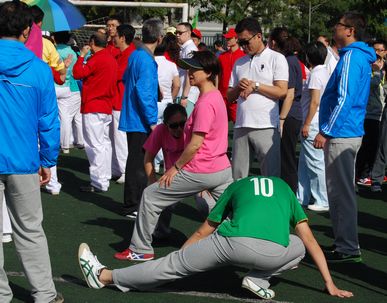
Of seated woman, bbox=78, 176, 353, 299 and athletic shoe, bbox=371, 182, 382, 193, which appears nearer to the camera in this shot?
seated woman, bbox=78, 176, 353, 299

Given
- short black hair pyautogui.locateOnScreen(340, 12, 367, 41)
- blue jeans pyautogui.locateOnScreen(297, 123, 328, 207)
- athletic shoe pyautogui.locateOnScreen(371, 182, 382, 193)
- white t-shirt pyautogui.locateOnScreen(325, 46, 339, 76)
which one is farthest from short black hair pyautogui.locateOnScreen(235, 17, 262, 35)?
athletic shoe pyautogui.locateOnScreen(371, 182, 382, 193)

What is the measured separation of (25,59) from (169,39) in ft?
24.8

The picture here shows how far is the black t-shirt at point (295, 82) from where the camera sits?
9734 mm

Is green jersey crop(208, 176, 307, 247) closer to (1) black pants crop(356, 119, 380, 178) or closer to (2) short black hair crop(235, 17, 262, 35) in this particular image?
(2) short black hair crop(235, 17, 262, 35)

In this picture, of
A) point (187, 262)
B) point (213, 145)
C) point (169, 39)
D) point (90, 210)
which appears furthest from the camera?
point (169, 39)

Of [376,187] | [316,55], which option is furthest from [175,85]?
[376,187]

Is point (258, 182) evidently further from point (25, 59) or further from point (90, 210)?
point (90, 210)

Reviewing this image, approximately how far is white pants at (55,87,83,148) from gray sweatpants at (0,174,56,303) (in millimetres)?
7531

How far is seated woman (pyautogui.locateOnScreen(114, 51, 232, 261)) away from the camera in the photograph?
6996mm

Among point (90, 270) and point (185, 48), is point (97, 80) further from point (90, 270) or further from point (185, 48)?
point (90, 270)

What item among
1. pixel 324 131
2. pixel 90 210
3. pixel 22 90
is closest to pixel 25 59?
pixel 22 90

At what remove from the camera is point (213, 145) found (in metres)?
7.12

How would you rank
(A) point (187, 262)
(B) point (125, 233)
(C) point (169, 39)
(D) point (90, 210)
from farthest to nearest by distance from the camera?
1. (C) point (169, 39)
2. (D) point (90, 210)
3. (B) point (125, 233)
4. (A) point (187, 262)

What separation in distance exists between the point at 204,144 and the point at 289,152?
3.13 m
